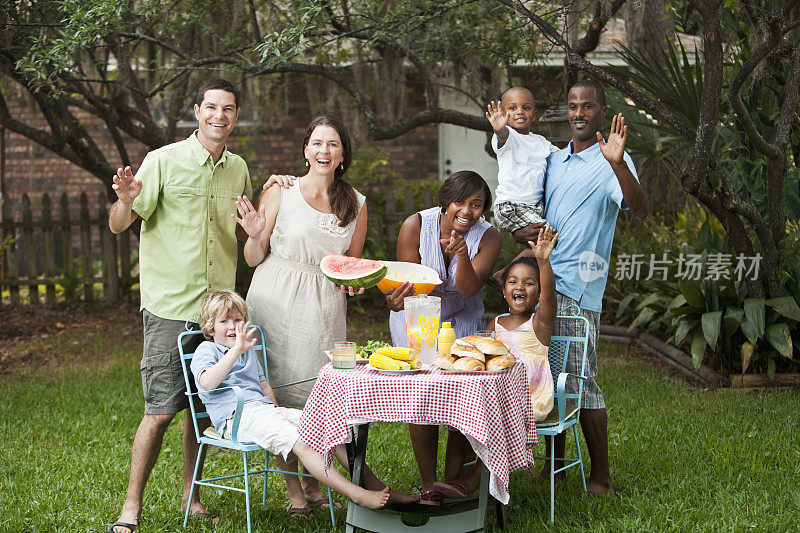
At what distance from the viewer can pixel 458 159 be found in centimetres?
1394

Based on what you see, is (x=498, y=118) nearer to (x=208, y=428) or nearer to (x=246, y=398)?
(x=246, y=398)

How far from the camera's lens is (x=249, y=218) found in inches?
179

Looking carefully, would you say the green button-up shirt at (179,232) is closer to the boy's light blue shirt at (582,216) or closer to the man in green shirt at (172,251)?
the man in green shirt at (172,251)

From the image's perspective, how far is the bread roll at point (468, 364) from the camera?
13.0 feet

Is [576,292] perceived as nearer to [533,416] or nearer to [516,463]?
[533,416]

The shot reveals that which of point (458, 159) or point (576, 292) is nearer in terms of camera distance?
point (576, 292)

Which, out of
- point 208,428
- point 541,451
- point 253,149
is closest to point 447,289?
point 208,428

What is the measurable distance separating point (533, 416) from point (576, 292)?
2.71 feet

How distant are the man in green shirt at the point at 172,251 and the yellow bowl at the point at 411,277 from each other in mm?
939

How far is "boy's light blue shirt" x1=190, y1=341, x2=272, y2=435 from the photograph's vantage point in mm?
4371

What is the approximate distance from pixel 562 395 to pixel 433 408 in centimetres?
91

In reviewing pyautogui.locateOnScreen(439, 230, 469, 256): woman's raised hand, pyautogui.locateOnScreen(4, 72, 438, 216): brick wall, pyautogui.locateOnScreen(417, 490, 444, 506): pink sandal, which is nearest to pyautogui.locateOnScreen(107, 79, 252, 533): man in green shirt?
pyautogui.locateOnScreen(439, 230, 469, 256): woman's raised hand

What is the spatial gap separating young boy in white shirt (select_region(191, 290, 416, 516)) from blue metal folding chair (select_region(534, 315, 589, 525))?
2.77 feet

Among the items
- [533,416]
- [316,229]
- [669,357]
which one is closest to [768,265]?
[669,357]
